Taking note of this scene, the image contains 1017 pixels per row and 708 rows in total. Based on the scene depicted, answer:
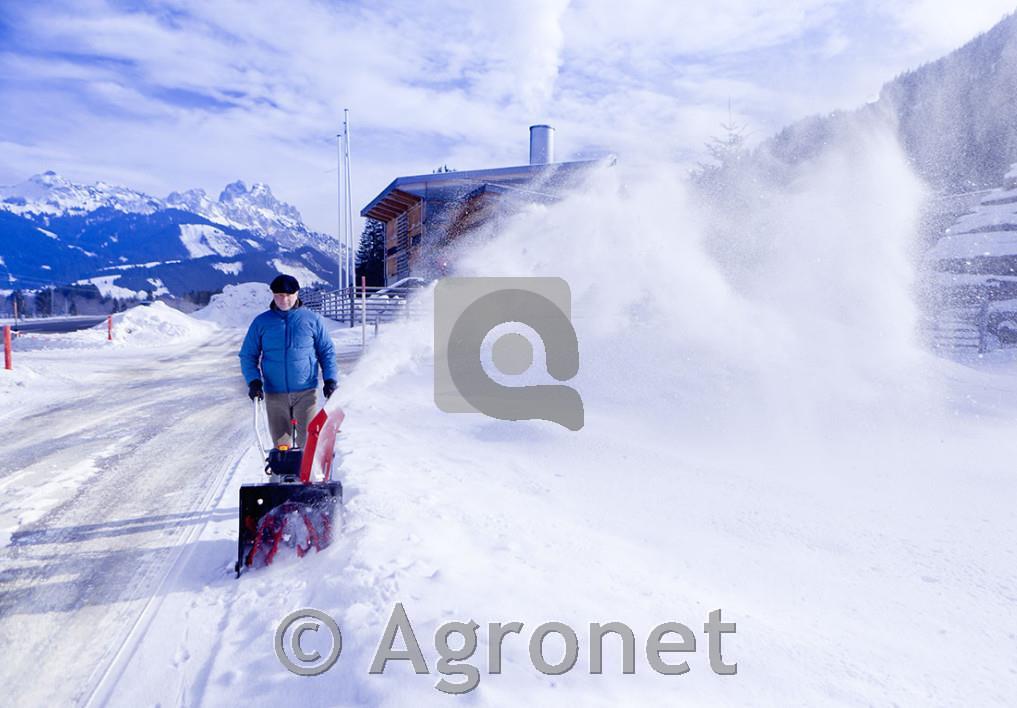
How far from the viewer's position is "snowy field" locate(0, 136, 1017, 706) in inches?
111

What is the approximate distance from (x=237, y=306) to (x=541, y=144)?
22.2 meters

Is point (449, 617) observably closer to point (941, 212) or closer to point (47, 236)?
point (941, 212)

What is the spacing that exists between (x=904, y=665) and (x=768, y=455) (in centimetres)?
444

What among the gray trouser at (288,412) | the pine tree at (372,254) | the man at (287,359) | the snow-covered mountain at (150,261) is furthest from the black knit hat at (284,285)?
the snow-covered mountain at (150,261)

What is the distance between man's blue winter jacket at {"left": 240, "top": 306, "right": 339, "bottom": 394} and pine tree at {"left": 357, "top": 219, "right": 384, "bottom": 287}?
35962mm

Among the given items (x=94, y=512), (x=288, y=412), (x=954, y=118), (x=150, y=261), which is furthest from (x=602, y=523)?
(x=150, y=261)

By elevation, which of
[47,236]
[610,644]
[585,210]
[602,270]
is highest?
[47,236]

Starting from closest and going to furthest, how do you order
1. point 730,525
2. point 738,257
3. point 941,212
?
point 730,525, point 738,257, point 941,212

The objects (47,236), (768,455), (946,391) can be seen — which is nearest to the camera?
(768,455)

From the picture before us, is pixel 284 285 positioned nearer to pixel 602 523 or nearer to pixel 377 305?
pixel 602 523

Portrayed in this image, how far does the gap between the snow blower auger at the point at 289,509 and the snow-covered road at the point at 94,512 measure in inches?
25.1

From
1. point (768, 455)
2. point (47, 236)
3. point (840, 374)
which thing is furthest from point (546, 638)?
point (47, 236)

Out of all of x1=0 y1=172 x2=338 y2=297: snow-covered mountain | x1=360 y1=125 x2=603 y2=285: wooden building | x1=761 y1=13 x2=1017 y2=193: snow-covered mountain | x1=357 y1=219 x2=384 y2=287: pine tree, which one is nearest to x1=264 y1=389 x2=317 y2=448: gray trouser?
x1=360 y1=125 x2=603 y2=285: wooden building

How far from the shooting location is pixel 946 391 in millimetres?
9766
